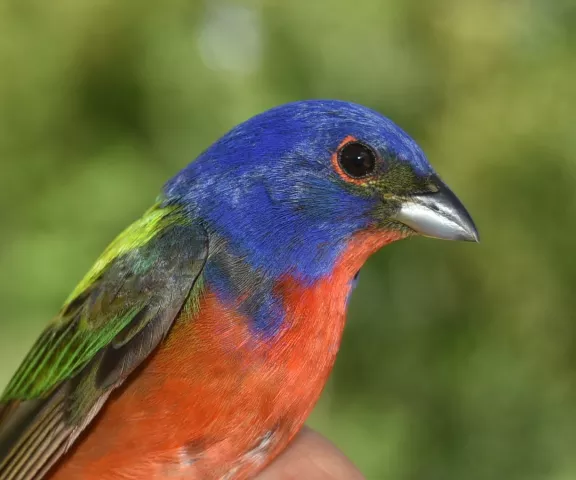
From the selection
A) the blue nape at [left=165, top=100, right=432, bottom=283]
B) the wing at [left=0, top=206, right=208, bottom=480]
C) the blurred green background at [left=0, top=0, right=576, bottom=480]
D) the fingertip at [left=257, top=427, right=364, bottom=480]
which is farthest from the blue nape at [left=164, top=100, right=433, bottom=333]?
the blurred green background at [left=0, top=0, right=576, bottom=480]

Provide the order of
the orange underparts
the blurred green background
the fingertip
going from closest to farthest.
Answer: the orange underparts, the fingertip, the blurred green background

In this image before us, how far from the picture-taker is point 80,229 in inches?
297

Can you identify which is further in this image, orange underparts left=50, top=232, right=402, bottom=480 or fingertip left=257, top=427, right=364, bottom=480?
fingertip left=257, top=427, right=364, bottom=480

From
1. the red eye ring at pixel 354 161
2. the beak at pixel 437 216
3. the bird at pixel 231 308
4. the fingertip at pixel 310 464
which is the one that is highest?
the red eye ring at pixel 354 161

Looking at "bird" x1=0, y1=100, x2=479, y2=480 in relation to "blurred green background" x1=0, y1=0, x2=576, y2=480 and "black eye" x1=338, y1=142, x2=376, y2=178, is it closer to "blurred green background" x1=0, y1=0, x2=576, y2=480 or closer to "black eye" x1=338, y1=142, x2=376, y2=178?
"black eye" x1=338, y1=142, x2=376, y2=178

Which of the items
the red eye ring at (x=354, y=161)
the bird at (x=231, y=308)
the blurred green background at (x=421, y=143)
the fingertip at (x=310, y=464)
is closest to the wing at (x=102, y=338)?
the bird at (x=231, y=308)

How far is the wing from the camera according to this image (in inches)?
91.7

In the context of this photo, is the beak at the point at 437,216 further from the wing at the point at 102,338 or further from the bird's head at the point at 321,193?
the wing at the point at 102,338

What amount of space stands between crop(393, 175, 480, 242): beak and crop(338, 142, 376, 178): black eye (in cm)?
18

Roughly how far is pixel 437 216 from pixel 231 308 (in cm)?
81

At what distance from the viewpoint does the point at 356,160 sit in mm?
2475

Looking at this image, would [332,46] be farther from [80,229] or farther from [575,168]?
[80,229]

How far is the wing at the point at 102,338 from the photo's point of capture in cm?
233

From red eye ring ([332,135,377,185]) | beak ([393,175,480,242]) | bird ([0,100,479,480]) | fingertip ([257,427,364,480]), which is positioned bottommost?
fingertip ([257,427,364,480])
